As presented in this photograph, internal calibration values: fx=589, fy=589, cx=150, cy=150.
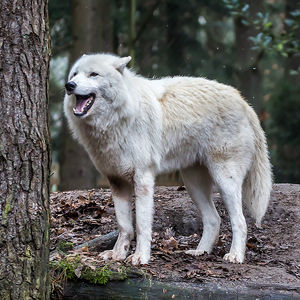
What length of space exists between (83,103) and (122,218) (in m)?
1.17

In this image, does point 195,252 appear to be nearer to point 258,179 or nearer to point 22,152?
point 258,179

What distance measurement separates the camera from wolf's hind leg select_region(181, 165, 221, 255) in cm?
622

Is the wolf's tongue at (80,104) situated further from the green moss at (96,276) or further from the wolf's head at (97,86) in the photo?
the green moss at (96,276)

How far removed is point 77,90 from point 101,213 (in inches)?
87.3

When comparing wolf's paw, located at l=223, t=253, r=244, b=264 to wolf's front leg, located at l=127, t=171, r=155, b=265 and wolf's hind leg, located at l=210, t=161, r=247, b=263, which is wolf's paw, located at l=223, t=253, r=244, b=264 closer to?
wolf's hind leg, located at l=210, t=161, r=247, b=263

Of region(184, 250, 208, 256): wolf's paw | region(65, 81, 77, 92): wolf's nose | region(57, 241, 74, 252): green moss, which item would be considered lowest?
region(184, 250, 208, 256): wolf's paw

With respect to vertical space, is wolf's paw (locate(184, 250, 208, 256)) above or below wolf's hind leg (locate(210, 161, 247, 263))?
below

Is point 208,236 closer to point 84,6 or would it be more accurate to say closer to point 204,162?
point 204,162

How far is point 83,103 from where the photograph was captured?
536 centimetres

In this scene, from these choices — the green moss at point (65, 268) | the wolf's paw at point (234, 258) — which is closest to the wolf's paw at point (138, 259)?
the green moss at point (65, 268)

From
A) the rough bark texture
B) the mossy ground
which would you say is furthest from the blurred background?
the rough bark texture

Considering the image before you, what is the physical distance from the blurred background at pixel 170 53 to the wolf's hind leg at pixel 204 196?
434 centimetres

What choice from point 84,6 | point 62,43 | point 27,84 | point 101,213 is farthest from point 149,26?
point 27,84

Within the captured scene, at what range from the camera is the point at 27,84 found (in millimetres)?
4070
